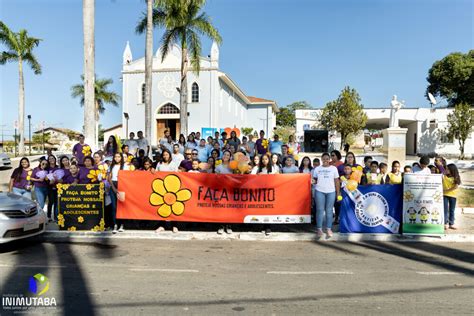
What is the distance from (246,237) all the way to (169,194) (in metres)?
2.00

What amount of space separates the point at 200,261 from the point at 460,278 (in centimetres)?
409

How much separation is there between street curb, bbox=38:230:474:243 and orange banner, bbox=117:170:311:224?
34cm

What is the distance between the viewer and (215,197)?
8641 millimetres

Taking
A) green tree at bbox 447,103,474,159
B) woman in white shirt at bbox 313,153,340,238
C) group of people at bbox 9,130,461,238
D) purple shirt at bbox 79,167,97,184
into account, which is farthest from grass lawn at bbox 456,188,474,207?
green tree at bbox 447,103,474,159

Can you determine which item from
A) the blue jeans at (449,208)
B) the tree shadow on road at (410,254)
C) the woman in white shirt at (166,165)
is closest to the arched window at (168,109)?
the woman in white shirt at (166,165)

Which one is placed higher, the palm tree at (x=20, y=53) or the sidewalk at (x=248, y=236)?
the palm tree at (x=20, y=53)

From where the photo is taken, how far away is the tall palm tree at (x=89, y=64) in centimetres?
1329

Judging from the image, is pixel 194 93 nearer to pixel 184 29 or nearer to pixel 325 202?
pixel 184 29

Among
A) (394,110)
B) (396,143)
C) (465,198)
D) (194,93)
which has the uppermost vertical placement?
(194,93)

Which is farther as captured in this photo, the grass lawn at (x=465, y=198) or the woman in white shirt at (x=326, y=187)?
the grass lawn at (x=465, y=198)

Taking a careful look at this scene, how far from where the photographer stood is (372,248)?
7.59 metres

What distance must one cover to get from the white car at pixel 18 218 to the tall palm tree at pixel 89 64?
5838mm

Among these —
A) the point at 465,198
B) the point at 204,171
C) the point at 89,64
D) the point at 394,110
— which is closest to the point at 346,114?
the point at 394,110

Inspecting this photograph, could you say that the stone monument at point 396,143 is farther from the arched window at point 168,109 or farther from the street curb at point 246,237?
the arched window at point 168,109
